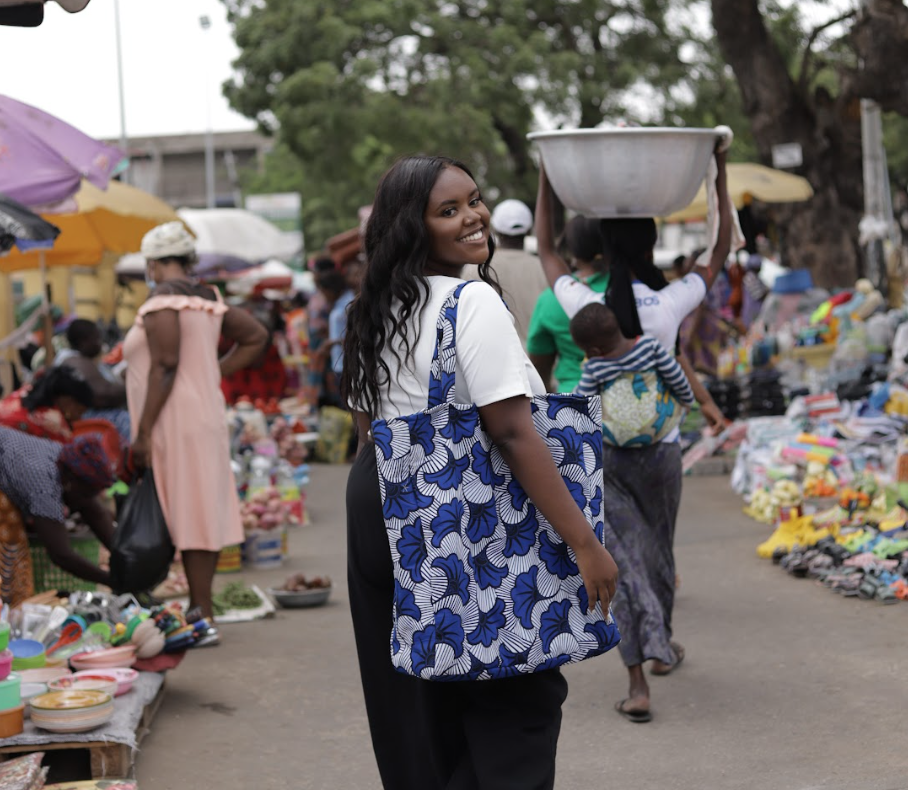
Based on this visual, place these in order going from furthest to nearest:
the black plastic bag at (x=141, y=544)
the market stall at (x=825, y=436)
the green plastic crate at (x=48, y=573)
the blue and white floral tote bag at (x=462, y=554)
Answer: the market stall at (x=825, y=436), the green plastic crate at (x=48, y=573), the black plastic bag at (x=141, y=544), the blue and white floral tote bag at (x=462, y=554)

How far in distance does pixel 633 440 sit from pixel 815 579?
2.73m

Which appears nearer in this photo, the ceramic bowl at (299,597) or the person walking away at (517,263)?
the person walking away at (517,263)

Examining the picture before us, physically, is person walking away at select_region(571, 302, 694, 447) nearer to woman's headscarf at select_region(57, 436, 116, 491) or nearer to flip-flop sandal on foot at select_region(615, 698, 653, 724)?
flip-flop sandal on foot at select_region(615, 698, 653, 724)

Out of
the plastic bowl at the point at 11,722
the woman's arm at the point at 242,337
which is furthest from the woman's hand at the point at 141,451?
the plastic bowl at the point at 11,722

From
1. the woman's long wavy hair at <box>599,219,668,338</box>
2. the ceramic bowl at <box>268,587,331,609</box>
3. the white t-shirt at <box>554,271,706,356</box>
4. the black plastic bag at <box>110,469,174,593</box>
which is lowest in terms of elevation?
the ceramic bowl at <box>268,587,331,609</box>

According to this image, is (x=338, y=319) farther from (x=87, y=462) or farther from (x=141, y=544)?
(x=141, y=544)

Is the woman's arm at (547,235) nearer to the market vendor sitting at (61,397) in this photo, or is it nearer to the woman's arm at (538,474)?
the woman's arm at (538,474)

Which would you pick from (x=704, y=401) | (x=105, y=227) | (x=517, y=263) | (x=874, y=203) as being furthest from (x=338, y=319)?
(x=704, y=401)

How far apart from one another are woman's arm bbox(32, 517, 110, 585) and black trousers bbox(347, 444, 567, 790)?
3.19m

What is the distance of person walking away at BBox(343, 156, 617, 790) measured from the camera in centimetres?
282

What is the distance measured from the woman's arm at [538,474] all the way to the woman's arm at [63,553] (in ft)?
11.9

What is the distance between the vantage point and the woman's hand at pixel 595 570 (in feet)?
9.34

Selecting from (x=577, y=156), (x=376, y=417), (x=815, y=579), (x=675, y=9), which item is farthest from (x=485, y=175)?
(x=376, y=417)

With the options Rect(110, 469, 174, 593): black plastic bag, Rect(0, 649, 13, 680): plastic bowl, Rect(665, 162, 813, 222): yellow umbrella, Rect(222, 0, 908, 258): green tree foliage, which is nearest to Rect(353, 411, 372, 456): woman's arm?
Rect(0, 649, 13, 680): plastic bowl
